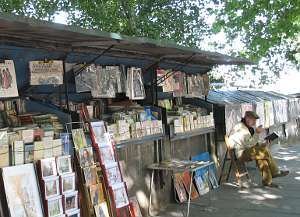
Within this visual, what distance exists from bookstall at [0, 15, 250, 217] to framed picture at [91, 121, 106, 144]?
0.02m

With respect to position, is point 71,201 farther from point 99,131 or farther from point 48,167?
point 99,131

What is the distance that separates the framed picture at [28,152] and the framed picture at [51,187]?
0.26 metres

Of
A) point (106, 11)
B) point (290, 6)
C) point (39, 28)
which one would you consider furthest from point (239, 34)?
point (39, 28)

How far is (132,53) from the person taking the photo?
7152 mm

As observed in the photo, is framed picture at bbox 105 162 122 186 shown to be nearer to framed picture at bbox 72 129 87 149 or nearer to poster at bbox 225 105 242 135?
framed picture at bbox 72 129 87 149

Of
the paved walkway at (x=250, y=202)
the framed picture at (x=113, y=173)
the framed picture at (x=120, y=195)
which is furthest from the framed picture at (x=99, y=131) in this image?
the paved walkway at (x=250, y=202)

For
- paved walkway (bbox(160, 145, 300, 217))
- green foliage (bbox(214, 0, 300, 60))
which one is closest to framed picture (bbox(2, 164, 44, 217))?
paved walkway (bbox(160, 145, 300, 217))

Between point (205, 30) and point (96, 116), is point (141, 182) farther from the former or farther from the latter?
point (205, 30)

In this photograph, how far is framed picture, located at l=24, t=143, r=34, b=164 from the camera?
4734 millimetres

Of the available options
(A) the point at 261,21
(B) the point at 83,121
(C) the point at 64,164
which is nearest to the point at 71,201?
(C) the point at 64,164

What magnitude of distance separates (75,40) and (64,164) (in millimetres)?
1467

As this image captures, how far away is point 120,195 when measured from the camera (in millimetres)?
5723

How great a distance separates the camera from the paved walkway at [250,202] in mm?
7105

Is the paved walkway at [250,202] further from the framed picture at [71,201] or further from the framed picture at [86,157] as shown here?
the framed picture at [71,201]
